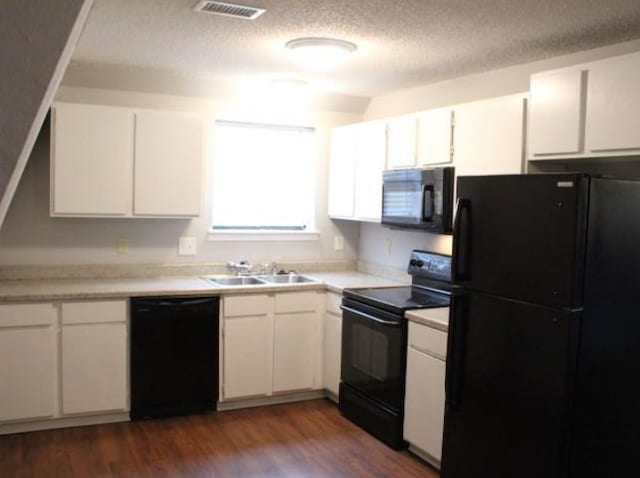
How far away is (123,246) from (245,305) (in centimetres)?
104

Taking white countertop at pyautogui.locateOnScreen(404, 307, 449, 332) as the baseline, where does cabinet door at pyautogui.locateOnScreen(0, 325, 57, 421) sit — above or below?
below

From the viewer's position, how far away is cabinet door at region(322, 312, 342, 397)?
14.1ft

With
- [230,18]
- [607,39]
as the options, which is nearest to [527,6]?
[607,39]

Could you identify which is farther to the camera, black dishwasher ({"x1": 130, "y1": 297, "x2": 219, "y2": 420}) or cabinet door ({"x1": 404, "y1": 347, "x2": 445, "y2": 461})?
black dishwasher ({"x1": 130, "y1": 297, "x2": 219, "y2": 420})

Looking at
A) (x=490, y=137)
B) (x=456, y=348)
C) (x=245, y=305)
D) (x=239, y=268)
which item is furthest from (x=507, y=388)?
(x=239, y=268)

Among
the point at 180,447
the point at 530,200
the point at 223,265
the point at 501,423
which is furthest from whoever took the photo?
the point at 223,265

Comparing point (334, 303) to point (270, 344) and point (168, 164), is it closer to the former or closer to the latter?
point (270, 344)

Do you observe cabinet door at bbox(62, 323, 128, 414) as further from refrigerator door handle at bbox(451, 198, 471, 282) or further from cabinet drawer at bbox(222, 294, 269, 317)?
refrigerator door handle at bbox(451, 198, 471, 282)

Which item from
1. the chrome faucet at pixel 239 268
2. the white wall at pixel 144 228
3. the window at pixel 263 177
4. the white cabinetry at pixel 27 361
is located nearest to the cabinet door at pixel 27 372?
the white cabinetry at pixel 27 361

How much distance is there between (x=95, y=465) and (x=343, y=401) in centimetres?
164

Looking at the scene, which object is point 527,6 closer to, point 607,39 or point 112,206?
point 607,39

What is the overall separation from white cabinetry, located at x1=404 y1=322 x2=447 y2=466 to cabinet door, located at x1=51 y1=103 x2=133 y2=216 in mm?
2174

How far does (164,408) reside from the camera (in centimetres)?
404

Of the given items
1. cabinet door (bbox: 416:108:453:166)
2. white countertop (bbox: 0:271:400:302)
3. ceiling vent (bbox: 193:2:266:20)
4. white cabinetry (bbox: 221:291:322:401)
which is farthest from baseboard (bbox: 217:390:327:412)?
ceiling vent (bbox: 193:2:266:20)
